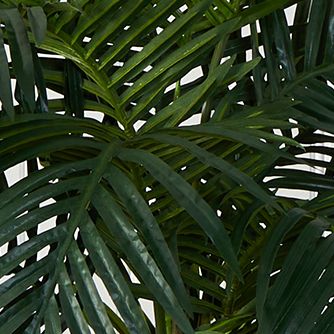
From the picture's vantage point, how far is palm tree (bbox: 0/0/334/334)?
561 millimetres

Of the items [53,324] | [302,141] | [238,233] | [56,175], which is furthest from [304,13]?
[53,324]

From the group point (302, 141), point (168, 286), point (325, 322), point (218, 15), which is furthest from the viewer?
point (302, 141)

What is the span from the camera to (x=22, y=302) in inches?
22.7

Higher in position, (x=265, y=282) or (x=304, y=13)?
(x=304, y=13)

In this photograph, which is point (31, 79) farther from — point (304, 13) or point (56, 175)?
point (304, 13)

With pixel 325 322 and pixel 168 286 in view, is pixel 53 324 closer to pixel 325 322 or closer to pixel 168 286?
pixel 168 286

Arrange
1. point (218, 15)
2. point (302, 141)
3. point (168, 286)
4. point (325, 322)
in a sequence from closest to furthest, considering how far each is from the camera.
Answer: point (168, 286) < point (325, 322) < point (218, 15) < point (302, 141)

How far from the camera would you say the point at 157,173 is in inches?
23.1

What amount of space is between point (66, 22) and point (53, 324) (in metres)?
0.25

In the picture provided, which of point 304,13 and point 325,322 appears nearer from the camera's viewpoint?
point 325,322

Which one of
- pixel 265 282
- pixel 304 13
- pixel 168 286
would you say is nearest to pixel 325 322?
pixel 265 282

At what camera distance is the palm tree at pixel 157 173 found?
561 mm

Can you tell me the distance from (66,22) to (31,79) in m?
0.13

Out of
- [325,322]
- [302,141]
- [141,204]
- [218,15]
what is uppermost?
[218,15]
